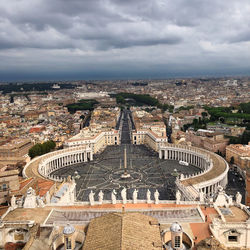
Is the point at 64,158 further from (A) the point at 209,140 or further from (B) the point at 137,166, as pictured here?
(A) the point at 209,140

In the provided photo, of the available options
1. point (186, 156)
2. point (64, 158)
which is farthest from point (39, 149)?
point (186, 156)

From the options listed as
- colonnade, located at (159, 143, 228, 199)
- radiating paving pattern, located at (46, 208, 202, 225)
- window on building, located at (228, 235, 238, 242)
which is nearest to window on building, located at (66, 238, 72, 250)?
radiating paving pattern, located at (46, 208, 202, 225)

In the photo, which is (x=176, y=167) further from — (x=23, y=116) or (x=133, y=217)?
(x=23, y=116)

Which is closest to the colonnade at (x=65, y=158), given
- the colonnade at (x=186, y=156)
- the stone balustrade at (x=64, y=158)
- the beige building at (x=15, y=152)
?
the stone balustrade at (x=64, y=158)

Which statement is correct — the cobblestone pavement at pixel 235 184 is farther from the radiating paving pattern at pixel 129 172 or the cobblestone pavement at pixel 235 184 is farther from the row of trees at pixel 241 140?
the row of trees at pixel 241 140

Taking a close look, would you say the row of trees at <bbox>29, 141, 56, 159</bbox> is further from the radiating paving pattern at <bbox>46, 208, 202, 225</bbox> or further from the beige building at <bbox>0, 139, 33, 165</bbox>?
the radiating paving pattern at <bbox>46, 208, 202, 225</bbox>

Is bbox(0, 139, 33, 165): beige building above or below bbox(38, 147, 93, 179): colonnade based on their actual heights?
above
